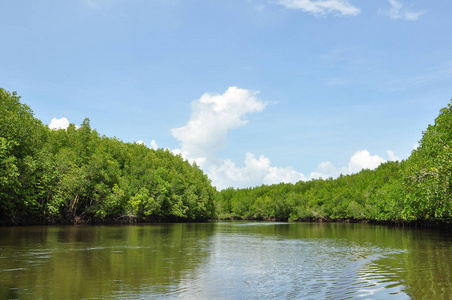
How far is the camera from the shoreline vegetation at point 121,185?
34.5m

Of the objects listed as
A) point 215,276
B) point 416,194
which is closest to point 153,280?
point 215,276

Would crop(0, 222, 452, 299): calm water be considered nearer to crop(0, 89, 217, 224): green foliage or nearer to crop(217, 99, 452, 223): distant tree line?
crop(217, 99, 452, 223): distant tree line

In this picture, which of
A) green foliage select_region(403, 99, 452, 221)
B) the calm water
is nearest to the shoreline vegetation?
green foliage select_region(403, 99, 452, 221)

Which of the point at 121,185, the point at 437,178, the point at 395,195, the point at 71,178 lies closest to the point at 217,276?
the point at 437,178

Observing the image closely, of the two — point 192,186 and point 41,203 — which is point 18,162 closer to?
point 41,203

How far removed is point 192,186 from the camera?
124875 mm

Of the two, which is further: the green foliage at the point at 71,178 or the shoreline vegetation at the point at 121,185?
the green foliage at the point at 71,178

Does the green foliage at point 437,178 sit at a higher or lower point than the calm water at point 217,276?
higher

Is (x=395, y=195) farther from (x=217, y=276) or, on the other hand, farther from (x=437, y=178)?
(x=217, y=276)

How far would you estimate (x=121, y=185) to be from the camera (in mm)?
85000

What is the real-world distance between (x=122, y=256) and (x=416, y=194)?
96.9 ft

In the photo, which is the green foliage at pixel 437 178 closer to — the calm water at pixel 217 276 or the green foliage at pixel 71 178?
Result: the calm water at pixel 217 276

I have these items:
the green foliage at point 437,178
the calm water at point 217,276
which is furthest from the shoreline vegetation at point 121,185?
the calm water at point 217,276

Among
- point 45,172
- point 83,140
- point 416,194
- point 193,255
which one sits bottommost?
point 193,255
